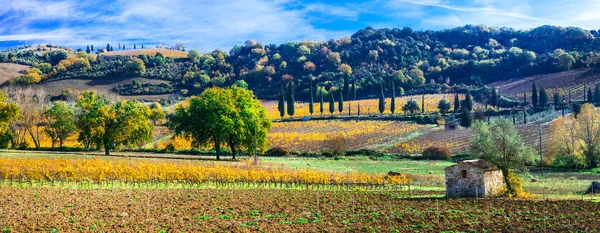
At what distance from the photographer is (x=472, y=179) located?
128 ft

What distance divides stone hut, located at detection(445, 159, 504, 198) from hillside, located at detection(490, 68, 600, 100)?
109020mm

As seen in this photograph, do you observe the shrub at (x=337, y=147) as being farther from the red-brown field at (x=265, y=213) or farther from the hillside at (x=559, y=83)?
the hillside at (x=559, y=83)

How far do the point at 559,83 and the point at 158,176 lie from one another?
14184 centimetres

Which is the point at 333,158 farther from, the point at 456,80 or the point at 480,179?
the point at 456,80

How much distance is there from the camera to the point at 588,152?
7081cm

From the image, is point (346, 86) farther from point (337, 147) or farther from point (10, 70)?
point (10, 70)

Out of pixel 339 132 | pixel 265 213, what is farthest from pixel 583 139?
pixel 265 213

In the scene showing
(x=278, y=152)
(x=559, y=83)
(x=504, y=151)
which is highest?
(x=559, y=83)

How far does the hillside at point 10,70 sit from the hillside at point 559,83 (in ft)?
520

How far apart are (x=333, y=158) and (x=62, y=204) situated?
5278 centimetres

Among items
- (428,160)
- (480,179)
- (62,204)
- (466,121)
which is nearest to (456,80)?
(466,121)

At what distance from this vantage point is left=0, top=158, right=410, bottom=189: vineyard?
1726 inches

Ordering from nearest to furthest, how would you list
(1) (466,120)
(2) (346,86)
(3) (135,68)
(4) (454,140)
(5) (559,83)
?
(4) (454,140) < (1) (466,120) < (5) (559,83) < (2) (346,86) < (3) (135,68)

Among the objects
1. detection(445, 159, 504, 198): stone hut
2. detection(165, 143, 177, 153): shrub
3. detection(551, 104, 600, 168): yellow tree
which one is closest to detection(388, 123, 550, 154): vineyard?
detection(551, 104, 600, 168): yellow tree
